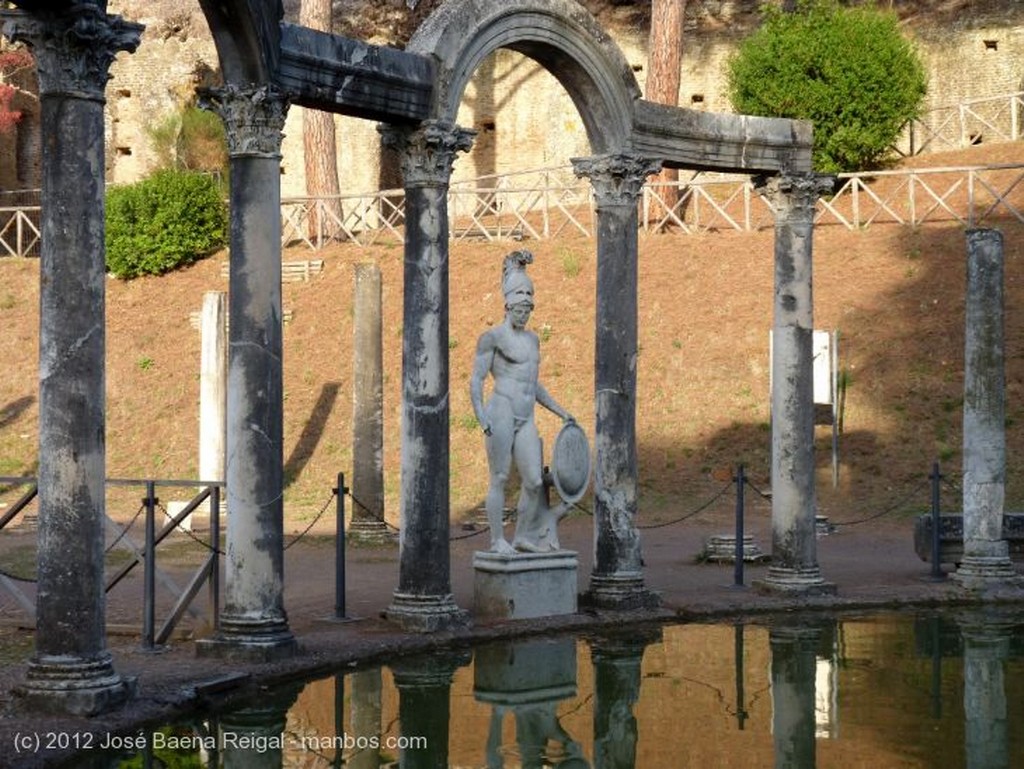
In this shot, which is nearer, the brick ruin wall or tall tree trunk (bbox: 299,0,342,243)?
tall tree trunk (bbox: 299,0,342,243)

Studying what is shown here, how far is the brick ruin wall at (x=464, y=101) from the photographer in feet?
122

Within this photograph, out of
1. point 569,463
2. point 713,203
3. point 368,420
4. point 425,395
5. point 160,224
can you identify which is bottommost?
point 569,463

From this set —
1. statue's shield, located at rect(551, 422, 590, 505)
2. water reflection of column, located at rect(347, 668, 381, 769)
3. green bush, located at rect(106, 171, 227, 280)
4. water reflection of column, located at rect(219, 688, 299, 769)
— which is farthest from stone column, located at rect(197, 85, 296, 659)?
green bush, located at rect(106, 171, 227, 280)

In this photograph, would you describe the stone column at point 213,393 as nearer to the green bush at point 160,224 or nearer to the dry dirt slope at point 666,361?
the dry dirt slope at point 666,361

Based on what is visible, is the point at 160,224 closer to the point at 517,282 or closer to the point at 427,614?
the point at 517,282

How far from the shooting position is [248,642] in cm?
1072

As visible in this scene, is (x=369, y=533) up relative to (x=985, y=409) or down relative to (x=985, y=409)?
down

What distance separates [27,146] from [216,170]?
15.4 ft

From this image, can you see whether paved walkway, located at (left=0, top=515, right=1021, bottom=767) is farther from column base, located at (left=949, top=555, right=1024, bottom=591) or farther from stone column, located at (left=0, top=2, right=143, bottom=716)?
stone column, located at (left=0, top=2, right=143, bottom=716)

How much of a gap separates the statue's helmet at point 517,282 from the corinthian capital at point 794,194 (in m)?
3.09

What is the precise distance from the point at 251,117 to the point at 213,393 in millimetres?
11387

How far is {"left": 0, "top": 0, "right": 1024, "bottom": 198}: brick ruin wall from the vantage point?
37219mm

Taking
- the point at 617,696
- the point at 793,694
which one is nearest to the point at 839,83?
the point at 793,694

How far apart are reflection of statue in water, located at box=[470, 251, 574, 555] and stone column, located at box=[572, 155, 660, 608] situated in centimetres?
83
